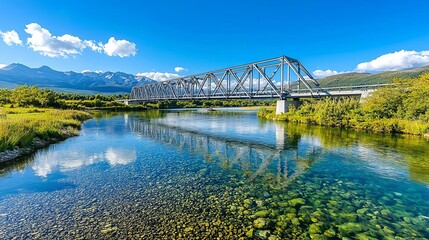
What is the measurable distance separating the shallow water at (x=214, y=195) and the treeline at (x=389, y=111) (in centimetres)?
1614

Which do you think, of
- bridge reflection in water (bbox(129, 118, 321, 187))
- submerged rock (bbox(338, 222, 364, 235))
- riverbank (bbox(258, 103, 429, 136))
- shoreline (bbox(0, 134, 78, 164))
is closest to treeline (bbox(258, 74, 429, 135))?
riverbank (bbox(258, 103, 429, 136))

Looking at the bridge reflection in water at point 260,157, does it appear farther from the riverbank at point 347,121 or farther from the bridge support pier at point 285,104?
the bridge support pier at point 285,104

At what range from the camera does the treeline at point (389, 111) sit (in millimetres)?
31828

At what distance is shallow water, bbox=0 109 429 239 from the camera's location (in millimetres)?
8000

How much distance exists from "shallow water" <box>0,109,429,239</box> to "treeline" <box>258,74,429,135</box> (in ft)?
53.0

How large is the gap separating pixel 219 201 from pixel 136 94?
16636 cm

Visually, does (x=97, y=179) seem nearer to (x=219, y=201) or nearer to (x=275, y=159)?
(x=219, y=201)

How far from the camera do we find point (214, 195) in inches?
432

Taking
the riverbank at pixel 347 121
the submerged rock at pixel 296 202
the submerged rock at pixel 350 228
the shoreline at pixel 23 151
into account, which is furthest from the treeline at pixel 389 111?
the shoreline at pixel 23 151

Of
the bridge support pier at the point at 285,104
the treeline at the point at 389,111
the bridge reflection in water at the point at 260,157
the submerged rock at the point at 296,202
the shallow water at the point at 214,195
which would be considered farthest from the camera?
the bridge support pier at the point at 285,104

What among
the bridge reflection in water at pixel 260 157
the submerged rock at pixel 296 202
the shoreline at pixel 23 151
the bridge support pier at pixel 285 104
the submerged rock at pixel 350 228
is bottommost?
the bridge reflection in water at pixel 260 157

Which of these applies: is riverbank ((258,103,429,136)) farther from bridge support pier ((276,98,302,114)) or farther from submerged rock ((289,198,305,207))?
submerged rock ((289,198,305,207))

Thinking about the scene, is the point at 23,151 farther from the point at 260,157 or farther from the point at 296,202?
the point at 296,202

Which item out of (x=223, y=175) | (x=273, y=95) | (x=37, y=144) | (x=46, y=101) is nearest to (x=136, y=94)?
(x=46, y=101)
